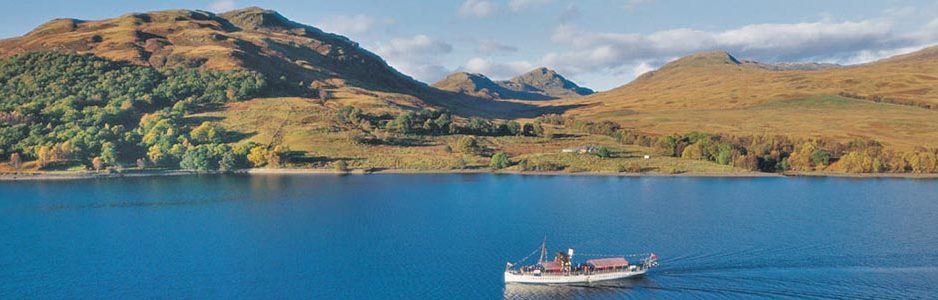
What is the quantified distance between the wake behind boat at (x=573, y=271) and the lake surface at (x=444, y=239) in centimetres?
158

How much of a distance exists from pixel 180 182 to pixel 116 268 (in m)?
86.2

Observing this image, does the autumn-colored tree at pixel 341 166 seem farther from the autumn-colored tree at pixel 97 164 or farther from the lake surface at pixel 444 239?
the autumn-colored tree at pixel 97 164

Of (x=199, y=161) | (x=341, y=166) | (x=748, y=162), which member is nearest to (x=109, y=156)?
(x=199, y=161)

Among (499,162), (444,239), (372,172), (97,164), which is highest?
(499,162)

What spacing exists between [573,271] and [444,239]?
23555 mm

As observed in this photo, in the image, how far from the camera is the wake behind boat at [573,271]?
77.8m

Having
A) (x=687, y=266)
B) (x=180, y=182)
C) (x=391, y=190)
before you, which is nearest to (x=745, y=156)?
(x=391, y=190)

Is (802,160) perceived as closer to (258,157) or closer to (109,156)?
(258,157)

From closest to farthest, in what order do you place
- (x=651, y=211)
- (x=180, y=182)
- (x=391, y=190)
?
(x=651, y=211) → (x=391, y=190) → (x=180, y=182)

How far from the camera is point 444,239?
95750mm

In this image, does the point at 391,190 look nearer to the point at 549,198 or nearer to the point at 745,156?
the point at 549,198

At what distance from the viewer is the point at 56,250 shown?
90062mm

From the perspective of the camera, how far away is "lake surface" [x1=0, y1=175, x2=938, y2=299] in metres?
74.9

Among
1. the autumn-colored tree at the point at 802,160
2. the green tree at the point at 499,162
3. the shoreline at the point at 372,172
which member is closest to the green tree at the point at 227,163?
the shoreline at the point at 372,172
